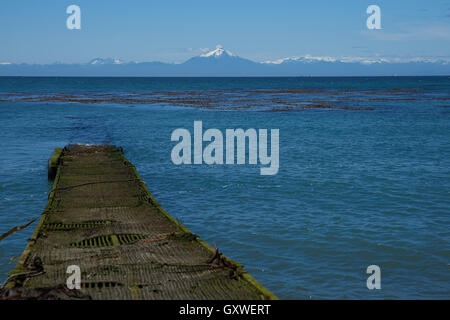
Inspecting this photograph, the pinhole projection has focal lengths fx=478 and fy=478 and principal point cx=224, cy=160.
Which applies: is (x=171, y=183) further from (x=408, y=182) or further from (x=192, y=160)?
(x=408, y=182)

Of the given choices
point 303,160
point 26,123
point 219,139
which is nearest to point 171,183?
point 303,160

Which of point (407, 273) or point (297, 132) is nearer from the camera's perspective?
point (407, 273)

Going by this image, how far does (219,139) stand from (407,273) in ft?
77.3

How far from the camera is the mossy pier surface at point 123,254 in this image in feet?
26.6

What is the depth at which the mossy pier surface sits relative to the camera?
8109 millimetres

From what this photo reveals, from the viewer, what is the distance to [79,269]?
891 cm
